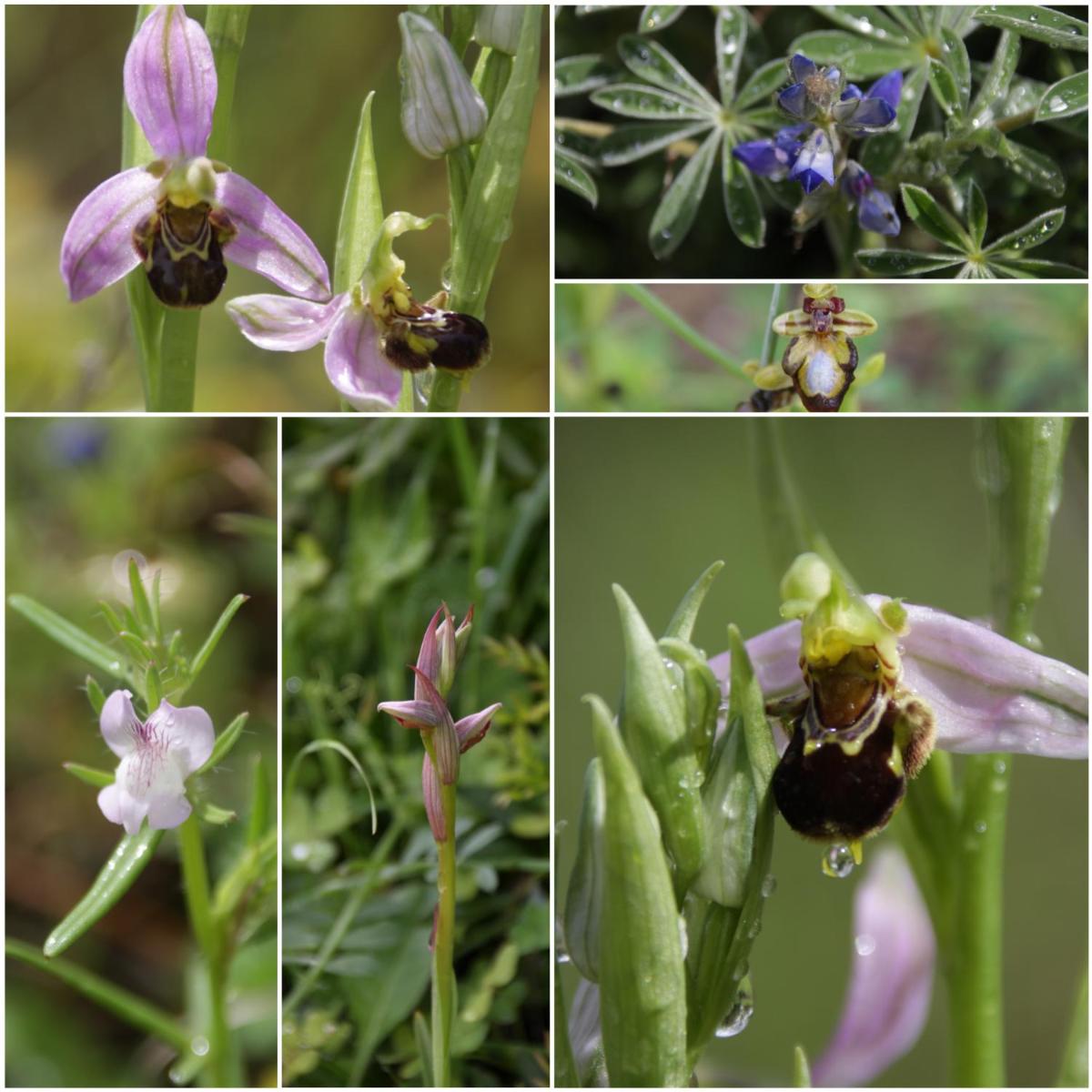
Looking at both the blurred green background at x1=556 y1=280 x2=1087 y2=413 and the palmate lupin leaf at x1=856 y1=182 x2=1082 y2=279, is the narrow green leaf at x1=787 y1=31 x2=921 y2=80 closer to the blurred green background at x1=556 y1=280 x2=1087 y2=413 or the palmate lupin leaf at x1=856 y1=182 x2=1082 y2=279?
the palmate lupin leaf at x1=856 y1=182 x2=1082 y2=279

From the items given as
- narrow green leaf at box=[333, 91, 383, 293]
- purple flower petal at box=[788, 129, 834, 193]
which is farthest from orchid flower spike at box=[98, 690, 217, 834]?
purple flower petal at box=[788, 129, 834, 193]

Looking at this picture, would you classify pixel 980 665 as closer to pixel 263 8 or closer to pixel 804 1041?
pixel 804 1041

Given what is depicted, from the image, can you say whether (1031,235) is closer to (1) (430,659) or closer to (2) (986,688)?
(2) (986,688)

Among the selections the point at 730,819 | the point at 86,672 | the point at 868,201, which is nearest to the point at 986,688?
the point at 730,819

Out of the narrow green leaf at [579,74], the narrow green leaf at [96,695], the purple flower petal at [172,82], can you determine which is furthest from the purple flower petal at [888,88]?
the narrow green leaf at [96,695]

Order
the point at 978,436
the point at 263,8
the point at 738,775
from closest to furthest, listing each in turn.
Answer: the point at 738,775 → the point at 978,436 → the point at 263,8

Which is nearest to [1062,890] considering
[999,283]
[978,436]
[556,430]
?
[978,436]

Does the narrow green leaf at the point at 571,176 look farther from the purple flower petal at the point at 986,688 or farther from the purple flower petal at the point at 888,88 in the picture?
the purple flower petal at the point at 986,688
